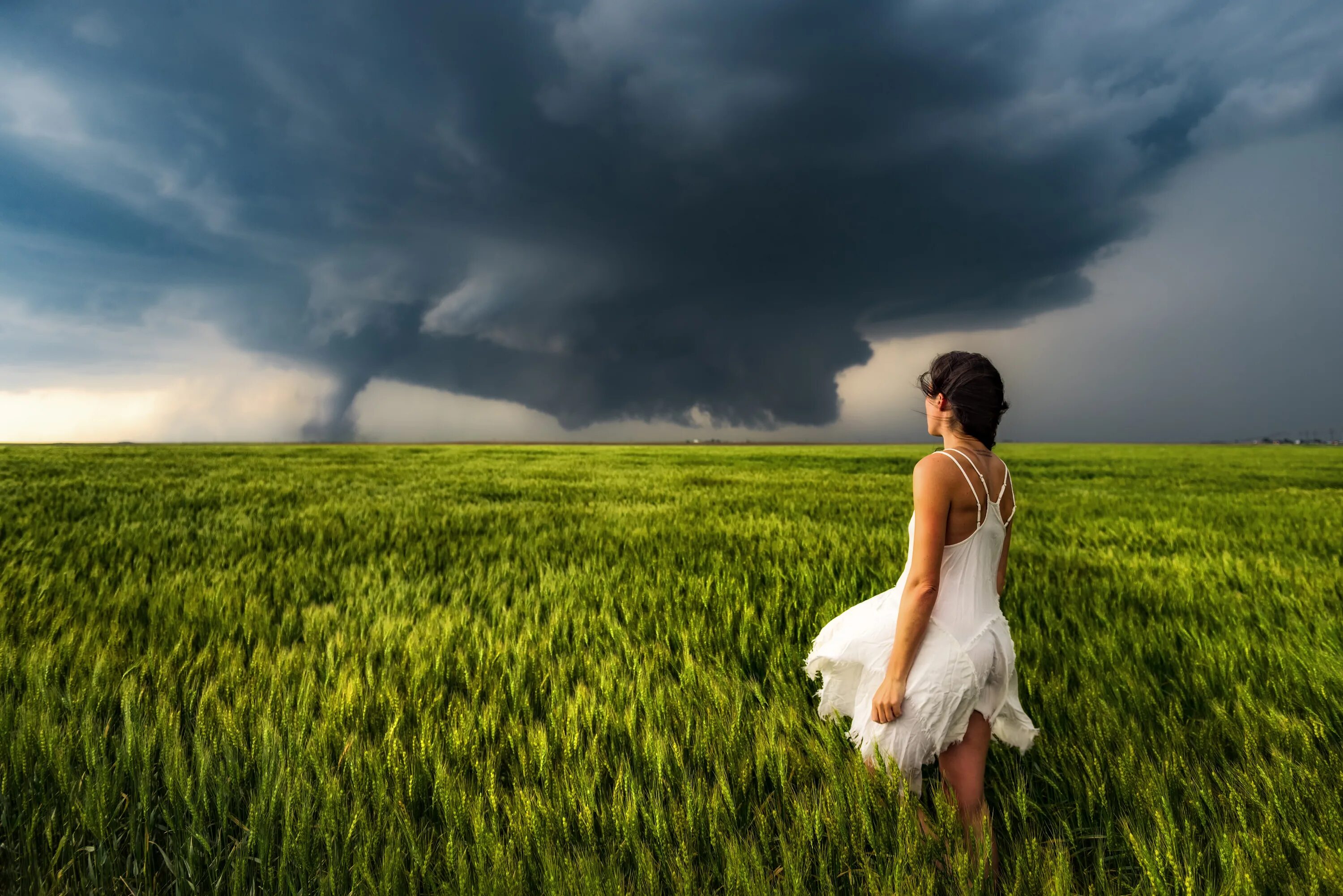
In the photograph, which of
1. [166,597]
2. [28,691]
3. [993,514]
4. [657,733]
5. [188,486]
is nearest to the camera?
[993,514]

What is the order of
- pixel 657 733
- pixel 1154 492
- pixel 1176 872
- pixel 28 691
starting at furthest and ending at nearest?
pixel 1154 492
pixel 28 691
pixel 657 733
pixel 1176 872

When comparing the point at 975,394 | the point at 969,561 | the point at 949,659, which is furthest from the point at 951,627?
the point at 975,394

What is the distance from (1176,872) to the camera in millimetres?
1365

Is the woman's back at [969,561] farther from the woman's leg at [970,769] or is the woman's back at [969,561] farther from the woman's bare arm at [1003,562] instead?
the woman's leg at [970,769]

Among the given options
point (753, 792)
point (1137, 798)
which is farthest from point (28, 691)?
point (1137, 798)

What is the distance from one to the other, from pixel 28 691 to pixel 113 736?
66 cm

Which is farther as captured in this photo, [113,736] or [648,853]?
[113,736]

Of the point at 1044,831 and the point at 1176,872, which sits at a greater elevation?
the point at 1176,872

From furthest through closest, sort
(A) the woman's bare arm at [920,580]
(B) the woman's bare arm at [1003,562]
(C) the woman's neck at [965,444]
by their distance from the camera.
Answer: (B) the woman's bare arm at [1003,562] < (C) the woman's neck at [965,444] < (A) the woman's bare arm at [920,580]

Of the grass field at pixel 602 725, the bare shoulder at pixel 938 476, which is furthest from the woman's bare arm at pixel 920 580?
the grass field at pixel 602 725

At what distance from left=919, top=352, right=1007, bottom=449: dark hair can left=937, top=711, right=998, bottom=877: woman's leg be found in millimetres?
800

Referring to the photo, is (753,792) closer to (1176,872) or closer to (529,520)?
(1176,872)

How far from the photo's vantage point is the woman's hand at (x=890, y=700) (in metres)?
1.53

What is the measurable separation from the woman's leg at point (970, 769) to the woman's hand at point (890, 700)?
0.22m
